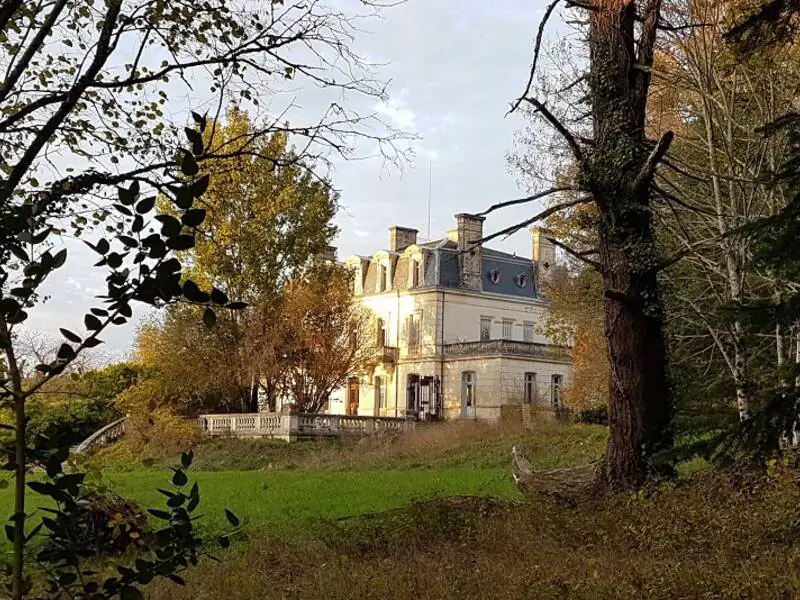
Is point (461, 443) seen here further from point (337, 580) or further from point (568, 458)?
point (337, 580)

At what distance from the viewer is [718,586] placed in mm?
5941

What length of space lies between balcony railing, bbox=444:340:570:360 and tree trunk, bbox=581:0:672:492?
107ft

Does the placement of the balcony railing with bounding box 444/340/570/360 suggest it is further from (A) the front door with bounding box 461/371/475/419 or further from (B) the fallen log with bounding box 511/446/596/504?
(B) the fallen log with bounding box 511/446/596/504

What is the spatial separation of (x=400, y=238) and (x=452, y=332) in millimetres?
7866

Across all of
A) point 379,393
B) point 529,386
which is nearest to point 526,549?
point 529,386

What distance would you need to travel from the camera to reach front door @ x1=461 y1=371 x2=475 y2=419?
45375 millimetres

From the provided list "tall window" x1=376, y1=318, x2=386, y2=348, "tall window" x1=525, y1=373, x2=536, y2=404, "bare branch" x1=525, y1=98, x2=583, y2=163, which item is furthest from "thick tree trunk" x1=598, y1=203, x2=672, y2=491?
"tall window" x1=376, y1=318, x2=386, y2=348

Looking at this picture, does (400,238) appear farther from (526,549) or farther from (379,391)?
(526,549)

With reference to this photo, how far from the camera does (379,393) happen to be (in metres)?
49.7

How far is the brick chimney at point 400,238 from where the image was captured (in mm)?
52594

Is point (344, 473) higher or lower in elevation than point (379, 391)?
lower

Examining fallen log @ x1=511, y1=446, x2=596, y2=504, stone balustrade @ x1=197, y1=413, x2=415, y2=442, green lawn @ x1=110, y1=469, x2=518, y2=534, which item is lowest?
green lawn @ x1=110, y1=469, x2=518, y2=534

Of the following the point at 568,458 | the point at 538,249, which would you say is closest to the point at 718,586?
the point at 568,458

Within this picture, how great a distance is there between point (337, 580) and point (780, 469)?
4.73m
